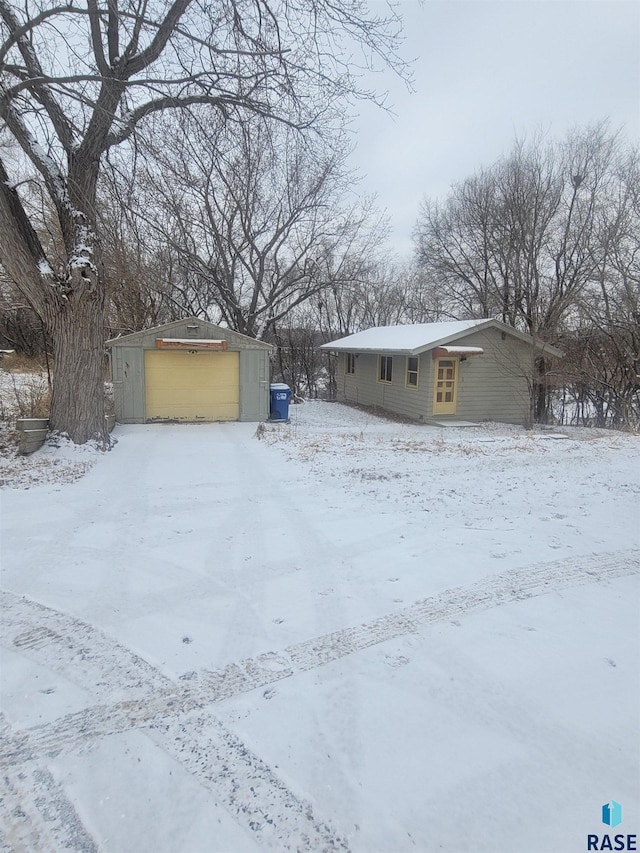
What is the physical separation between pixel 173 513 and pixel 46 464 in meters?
3.04

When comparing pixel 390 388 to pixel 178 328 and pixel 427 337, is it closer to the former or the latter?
pixel 427 337

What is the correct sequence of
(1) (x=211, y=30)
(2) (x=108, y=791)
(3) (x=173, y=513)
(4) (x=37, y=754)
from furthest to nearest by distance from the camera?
(1) (x=211, y=30), (3) (x=173, y=513), (4) (x=37, y=754), (2) (x=108, y=791)

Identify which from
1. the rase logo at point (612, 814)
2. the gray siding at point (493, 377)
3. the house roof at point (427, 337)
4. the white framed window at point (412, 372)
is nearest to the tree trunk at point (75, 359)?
the rase logo at point (612, 814)

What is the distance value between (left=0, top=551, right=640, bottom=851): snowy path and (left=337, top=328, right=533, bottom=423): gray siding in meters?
11.8

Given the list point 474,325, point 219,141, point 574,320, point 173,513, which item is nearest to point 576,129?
point 574,320

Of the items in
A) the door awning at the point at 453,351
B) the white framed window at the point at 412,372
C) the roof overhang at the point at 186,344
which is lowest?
the white framed window at the point at 412,372

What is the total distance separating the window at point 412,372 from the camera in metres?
15.4

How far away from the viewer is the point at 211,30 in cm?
641

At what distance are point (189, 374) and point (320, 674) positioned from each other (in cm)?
1056

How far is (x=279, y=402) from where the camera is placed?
12875 millimetres

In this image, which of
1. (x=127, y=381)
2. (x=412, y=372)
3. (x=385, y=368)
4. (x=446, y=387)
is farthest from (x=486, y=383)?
Answer: (x=127, y=381)

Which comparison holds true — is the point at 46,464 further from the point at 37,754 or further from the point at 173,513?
the point at 37,754

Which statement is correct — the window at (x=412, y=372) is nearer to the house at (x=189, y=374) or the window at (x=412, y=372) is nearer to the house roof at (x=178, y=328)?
the house at (x=189, y=374)

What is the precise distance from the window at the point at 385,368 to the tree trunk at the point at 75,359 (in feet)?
36.3
